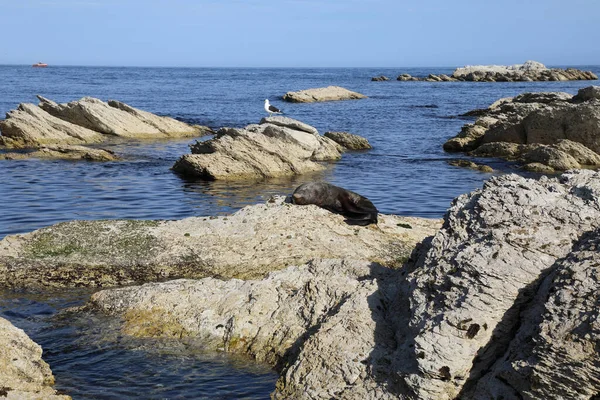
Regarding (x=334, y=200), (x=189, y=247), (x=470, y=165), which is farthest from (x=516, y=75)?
(x=189, y=247)

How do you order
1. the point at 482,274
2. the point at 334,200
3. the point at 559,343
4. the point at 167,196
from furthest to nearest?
the point at 167,196 → the point at 334,200 → the point at 482,274 → the point at 559,343

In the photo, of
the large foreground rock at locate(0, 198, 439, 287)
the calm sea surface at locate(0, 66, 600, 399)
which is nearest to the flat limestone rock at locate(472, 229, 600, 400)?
the calm sea surface at locate(0, 66, 600, 399)

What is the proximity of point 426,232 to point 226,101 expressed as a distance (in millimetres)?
51622

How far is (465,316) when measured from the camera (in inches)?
242

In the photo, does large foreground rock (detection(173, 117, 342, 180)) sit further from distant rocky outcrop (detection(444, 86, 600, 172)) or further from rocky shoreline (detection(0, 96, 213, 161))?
distant rocky outcrop (detection(444, 86, 600, 172))

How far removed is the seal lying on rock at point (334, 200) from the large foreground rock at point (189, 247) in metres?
0.79

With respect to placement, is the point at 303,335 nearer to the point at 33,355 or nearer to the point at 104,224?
the point at 33,355

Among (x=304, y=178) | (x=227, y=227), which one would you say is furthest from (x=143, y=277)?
(x=304, y=178)

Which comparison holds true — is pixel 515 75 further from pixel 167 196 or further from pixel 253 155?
pixel 167 196

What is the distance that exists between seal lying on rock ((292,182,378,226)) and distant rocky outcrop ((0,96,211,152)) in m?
19.5

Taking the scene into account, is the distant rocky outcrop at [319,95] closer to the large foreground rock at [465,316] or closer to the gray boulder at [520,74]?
the gray boulder at [520,74]

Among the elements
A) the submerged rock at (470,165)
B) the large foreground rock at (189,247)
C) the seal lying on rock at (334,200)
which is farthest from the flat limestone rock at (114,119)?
the large foreground rock at (189,247)

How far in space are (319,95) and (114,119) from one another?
1496 inches

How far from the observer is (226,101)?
207ft
